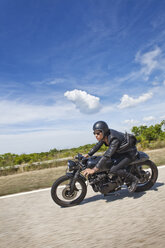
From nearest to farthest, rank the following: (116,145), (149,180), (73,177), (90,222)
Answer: (90,222) < (116,145) < (73,177) < (149,180)

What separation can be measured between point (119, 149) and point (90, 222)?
158cm

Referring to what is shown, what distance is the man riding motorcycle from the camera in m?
3.83

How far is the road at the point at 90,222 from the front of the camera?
2.47 m

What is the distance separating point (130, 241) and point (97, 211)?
3.88ft

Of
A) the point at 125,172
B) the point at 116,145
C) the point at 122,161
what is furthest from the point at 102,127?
the point at 125,172

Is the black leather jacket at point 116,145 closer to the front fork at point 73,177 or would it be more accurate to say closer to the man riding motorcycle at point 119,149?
the man riding motorcycle at point 119,149

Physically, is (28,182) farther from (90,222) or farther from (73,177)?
(90,222)

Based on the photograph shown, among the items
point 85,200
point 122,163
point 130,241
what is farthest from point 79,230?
point 122,163

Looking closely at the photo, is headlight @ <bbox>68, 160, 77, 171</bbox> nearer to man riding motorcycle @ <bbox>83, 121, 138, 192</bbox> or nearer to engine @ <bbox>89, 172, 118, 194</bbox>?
man riding motorcycle @ <bbox>83, 121, 138, 192</bbox>

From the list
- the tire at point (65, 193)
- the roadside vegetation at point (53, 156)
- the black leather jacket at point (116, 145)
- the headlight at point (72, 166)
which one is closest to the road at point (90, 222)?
the tire at point (65, 193)

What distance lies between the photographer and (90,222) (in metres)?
3.05

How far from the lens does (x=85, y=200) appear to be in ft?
13.9

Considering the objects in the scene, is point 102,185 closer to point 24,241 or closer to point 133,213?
point 133,213

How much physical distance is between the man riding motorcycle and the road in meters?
0.52
